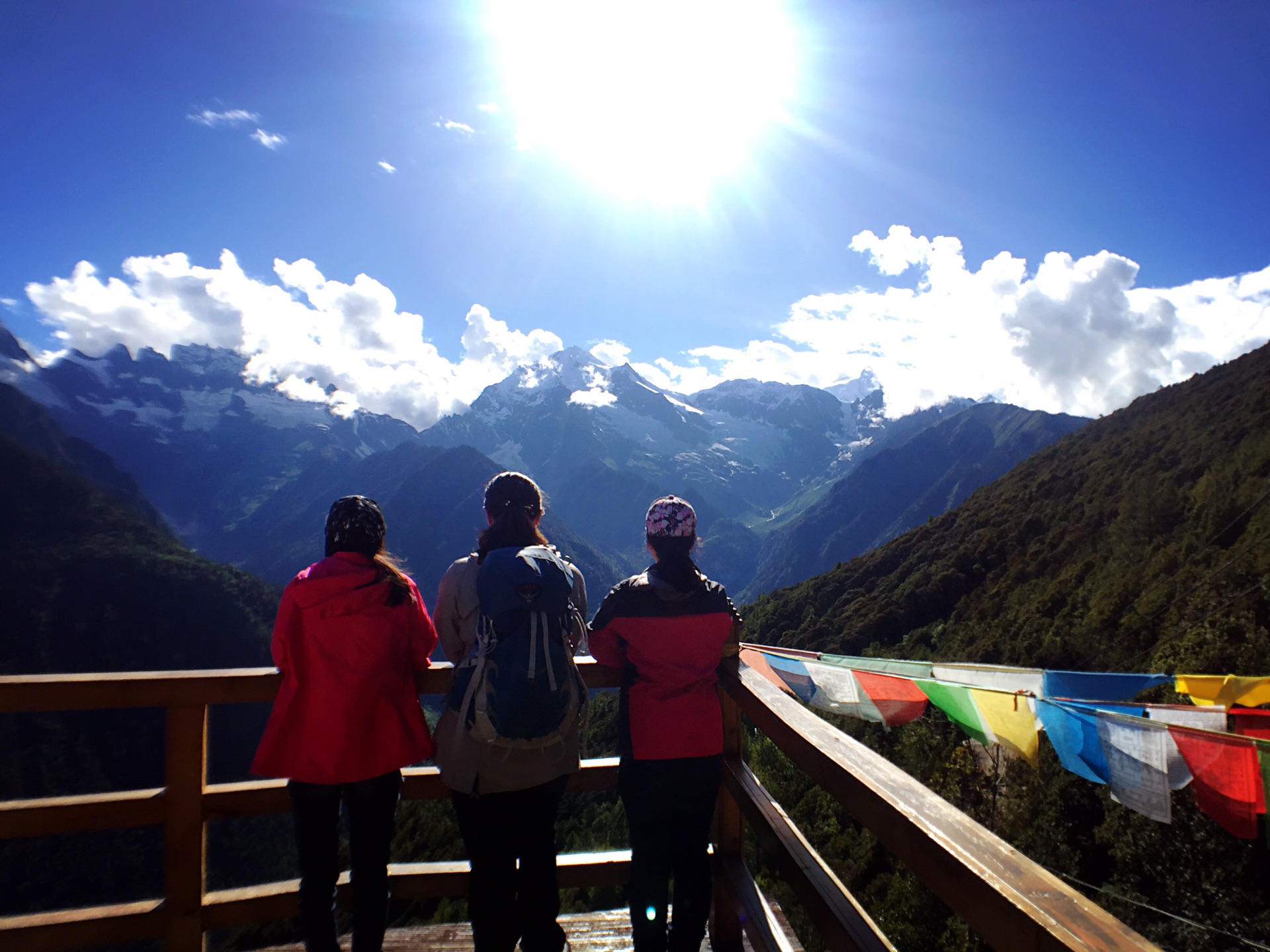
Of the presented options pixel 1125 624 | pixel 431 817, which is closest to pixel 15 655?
pixel 431 817

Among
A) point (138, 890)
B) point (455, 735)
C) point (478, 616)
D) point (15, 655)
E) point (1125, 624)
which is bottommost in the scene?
point (138, 890)

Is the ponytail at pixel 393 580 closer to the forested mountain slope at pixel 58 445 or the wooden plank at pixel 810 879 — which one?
the wooden plank at pixel 810 879

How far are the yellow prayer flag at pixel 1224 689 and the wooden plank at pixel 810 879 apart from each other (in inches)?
120

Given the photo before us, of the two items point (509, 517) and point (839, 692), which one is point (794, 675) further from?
point (509, 517)

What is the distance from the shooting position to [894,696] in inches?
133

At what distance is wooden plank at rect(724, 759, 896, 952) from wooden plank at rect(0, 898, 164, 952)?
2.84 m

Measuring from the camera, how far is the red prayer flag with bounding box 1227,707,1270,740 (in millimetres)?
3275

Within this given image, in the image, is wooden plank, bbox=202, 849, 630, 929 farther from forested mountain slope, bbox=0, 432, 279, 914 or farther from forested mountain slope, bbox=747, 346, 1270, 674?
forested mountain slope, bbox=0, 432, 279, 914

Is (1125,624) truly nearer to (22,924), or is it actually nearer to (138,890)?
(22,924)

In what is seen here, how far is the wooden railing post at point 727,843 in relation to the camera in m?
3.38

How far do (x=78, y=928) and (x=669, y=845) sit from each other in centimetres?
278

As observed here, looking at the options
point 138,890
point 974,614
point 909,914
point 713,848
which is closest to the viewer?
point 713,848

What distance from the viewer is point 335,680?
9.45 ft

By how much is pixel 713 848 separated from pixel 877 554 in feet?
190
